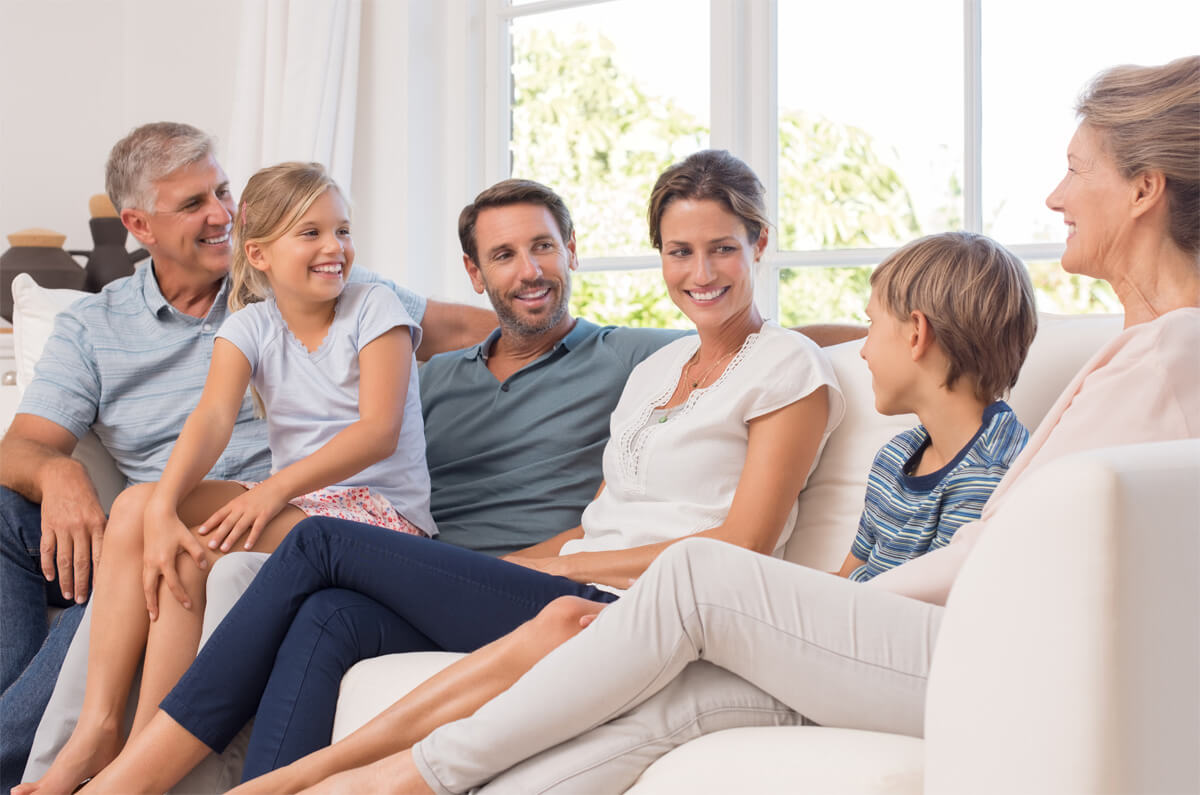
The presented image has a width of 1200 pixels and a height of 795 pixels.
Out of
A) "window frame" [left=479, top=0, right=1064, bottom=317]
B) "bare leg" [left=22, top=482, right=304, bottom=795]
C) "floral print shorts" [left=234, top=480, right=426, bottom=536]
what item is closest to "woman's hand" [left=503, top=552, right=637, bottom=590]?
"floral print shorts" [left=234, top=480, right=426, bottom=536]

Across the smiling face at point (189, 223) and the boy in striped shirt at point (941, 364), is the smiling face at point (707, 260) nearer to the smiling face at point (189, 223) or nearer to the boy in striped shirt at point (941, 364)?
the boy in striped shirt at point (941, 364)

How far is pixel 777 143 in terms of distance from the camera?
10.1 ft

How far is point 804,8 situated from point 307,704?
2.34 m

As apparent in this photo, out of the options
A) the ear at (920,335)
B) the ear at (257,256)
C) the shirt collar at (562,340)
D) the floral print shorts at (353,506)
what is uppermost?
the ear at (257,256)

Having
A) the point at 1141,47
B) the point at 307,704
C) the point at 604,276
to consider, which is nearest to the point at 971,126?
the point at 1141,47

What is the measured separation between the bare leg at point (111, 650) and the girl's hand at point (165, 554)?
0.13 ft

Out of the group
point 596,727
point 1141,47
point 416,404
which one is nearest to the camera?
point 596,727

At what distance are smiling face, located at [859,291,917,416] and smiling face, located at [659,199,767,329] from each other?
12.9 inches

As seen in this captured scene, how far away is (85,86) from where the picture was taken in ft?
12.8

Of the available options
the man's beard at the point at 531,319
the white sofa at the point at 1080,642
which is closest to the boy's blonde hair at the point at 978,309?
the white sofa at the point at 1080,642

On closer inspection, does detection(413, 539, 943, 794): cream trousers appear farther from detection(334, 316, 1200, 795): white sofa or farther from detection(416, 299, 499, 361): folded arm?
detection(416, 299, 499, 361): folded arm

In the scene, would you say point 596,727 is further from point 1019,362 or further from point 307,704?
point 1019,362

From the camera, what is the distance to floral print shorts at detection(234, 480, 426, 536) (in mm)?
1952

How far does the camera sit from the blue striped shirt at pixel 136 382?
2330 millimetres
